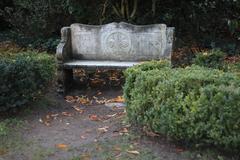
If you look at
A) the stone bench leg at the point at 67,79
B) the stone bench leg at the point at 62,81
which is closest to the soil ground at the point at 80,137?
the stone bench leg at the point at 62,81

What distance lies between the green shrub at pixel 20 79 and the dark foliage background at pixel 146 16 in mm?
4978

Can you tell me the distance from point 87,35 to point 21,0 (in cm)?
428

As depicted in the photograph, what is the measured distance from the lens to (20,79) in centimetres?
696

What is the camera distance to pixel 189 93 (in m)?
5.16

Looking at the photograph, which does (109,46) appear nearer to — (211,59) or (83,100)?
(83,100)

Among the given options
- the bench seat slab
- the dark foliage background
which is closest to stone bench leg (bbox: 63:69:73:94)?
the bench seat slab

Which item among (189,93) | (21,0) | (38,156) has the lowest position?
(38,156)

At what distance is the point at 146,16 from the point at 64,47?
3.89m

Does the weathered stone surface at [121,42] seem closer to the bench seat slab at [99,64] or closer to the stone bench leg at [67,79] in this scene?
the bench seat slab at [99,64]

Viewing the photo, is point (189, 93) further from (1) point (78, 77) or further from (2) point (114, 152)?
(1) point (78, 77)

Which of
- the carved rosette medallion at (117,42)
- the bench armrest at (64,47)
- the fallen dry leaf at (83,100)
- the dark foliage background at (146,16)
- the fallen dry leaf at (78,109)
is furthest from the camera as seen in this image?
the dark foliage background at (146,16)

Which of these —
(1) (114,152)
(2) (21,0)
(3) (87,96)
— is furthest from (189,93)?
(2) (21,0)

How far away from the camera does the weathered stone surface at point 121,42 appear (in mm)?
8969

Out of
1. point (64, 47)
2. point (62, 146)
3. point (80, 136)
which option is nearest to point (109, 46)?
point (64, 47)
